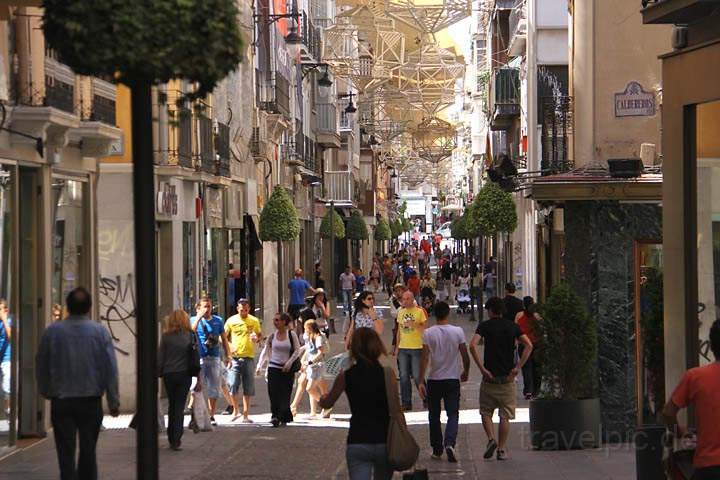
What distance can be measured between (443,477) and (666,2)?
209 inches

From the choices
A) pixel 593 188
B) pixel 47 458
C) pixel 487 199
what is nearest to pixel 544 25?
pixel 487 199

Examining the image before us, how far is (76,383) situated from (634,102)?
44.2 ft

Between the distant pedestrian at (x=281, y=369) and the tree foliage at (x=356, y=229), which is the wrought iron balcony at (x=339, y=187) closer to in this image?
the tree foliage at (x=356, y=229)

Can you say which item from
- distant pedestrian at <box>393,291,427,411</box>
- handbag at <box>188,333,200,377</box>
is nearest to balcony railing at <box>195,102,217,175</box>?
distant pedestrian at <box>393,291,427,411</box>

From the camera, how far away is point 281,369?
20.5 meters

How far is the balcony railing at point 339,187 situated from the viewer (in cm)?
6525

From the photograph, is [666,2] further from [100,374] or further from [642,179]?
[642,179]

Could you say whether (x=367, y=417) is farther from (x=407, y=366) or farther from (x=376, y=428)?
(x=407, y=366)

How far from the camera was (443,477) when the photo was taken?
50.1 feet

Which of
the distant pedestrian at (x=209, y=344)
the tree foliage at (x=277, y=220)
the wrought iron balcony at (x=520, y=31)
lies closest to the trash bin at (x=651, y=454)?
the distant pedestrian at (x=209, y=344)

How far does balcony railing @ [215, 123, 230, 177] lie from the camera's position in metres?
31.3

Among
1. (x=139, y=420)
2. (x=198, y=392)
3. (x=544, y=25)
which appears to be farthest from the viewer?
(x=544, y=25)

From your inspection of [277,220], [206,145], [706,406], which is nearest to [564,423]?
[706,406]

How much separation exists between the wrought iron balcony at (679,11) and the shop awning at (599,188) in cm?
634
